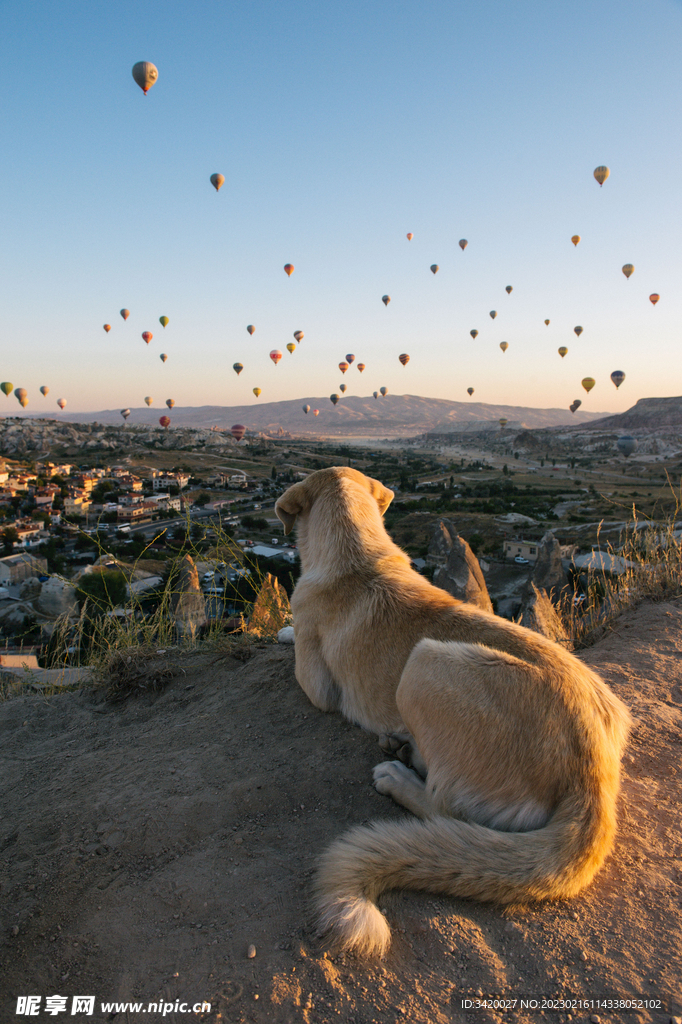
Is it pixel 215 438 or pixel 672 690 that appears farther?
pixel 215 438

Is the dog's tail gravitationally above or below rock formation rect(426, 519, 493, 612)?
above

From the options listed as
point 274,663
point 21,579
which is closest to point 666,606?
point 274,663

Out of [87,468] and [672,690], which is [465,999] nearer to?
[672,690]

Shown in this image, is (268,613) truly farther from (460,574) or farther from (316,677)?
(460,574)

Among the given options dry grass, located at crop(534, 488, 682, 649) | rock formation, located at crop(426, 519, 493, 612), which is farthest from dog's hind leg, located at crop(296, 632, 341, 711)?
rock formation, located at crop(426, 519, 493, 612)

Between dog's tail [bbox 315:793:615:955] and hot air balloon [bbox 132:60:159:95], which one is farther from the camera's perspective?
hot air balloon [bbox 132:60:159:95]

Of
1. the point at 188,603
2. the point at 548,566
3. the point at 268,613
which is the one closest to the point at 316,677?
the point at 268,613

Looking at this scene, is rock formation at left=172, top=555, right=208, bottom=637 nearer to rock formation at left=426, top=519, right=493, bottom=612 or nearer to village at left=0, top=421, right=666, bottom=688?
village at left=0, top=421, right=666, bottom=688

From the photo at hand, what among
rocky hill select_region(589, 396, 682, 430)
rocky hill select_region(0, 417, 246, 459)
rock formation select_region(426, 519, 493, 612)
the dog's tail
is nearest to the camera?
the dog's tail
